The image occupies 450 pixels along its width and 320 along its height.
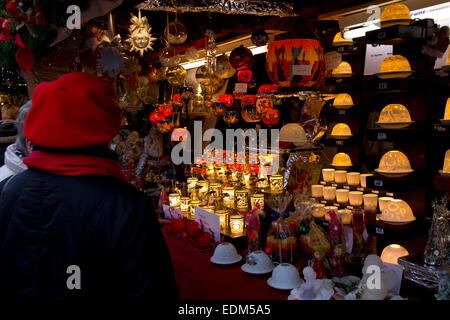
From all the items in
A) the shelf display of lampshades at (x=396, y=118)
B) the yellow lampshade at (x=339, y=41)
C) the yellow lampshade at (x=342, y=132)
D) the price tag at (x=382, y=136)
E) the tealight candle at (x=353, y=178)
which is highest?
the yellow lampshade at (x=339, y=41)

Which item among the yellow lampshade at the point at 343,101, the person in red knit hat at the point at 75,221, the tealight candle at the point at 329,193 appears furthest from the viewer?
the yellow lampshade at the point at 343,101

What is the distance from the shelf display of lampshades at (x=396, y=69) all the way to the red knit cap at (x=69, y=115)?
7.10 ft

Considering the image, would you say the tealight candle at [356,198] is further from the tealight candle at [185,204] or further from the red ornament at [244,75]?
the red ornament at [244,75]

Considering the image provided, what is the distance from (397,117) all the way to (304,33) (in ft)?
2.91

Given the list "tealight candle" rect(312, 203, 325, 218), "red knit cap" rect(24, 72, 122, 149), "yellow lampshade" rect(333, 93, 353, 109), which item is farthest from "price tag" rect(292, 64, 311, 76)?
"red knit cap" rect(24, 72, 122, 149)

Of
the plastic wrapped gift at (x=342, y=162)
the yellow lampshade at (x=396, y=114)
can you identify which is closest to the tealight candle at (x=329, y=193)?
the plastic wrapped gift at (x=342, y=162)

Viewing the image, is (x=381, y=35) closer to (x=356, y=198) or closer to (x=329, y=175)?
(x=356, y=198)

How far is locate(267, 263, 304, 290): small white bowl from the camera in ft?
5.68

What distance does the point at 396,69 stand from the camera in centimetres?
256

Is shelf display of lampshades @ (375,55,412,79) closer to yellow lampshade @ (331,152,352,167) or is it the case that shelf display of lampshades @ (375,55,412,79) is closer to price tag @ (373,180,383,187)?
price tag @ (373,180,383,187)

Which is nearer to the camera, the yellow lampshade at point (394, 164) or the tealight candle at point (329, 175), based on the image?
the yellow lampshade at point (394, 164)

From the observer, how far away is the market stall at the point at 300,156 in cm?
172

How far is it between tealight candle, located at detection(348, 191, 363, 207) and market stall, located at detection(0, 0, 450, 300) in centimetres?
1
